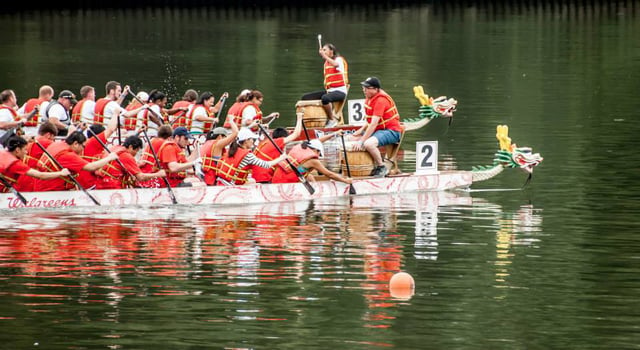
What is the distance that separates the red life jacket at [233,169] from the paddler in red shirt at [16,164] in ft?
9.81

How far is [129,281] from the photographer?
18500mm

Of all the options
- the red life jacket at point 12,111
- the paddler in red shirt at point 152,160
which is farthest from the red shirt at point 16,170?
the red life jacket at point 12,111

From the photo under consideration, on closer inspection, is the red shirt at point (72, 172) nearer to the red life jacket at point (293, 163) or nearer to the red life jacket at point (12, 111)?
the red life jacket at point (293, 163)

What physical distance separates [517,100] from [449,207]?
1791 cm

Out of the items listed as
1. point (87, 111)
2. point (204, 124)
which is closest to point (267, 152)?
point (204, 124)

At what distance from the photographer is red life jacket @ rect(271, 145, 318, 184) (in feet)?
82.0

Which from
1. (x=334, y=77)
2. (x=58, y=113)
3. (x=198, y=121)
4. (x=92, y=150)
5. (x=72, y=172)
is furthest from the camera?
(x=334, y=77)

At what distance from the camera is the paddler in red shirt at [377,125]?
25875 mm

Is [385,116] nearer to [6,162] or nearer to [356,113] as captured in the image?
[356,113]

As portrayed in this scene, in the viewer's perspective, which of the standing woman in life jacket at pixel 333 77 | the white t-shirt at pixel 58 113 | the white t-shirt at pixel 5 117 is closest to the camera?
the white t-shirt at pixel 5 117

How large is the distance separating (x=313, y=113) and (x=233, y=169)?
4.56 m

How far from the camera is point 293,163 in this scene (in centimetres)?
2498

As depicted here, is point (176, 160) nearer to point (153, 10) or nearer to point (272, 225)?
point (272, 225)

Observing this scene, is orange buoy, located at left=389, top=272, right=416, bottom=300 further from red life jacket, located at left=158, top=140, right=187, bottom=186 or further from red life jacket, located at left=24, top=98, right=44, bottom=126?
red life jacket, located at left=24, top=98, right=44, bottom=126
